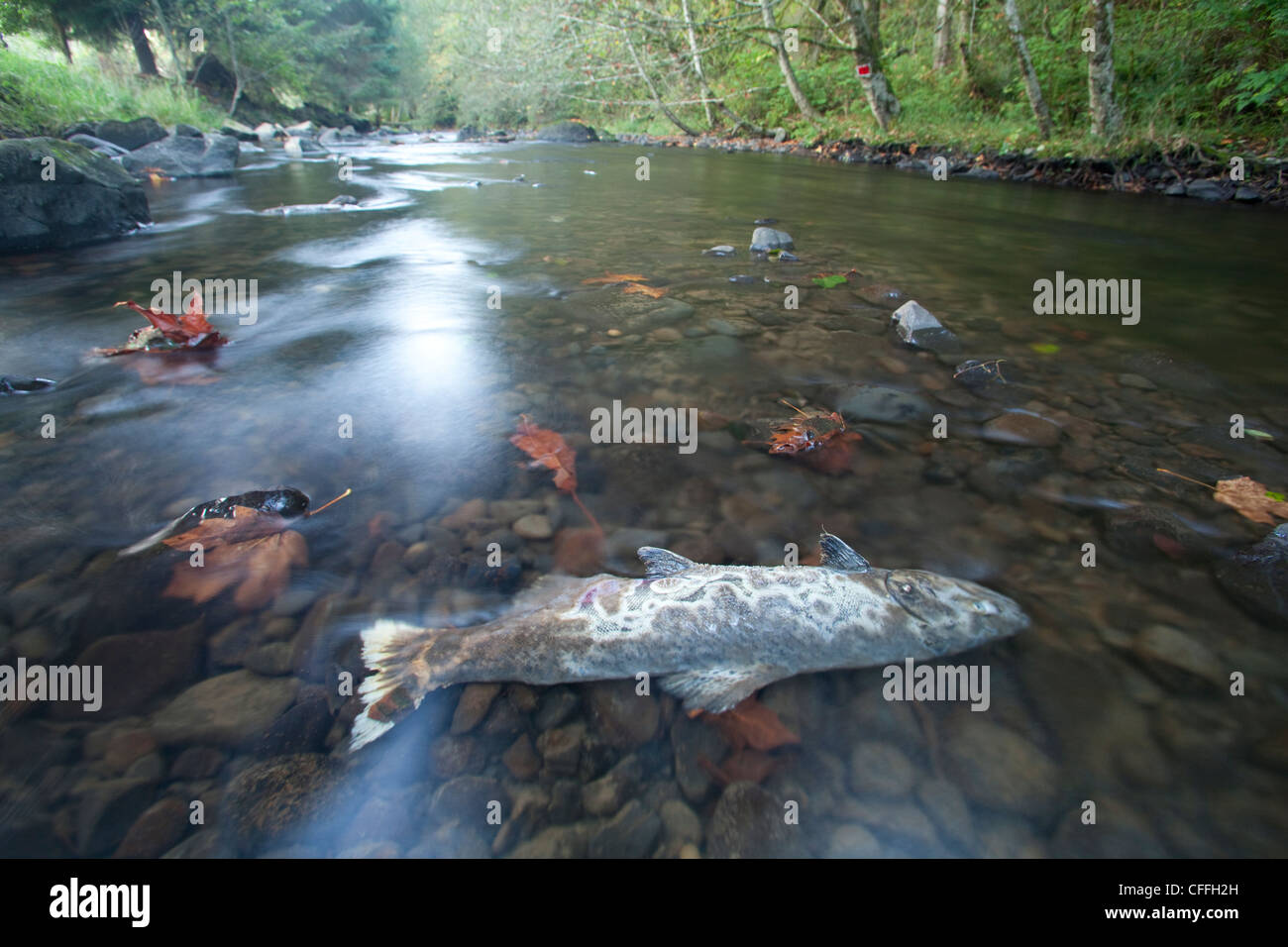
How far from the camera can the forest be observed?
1163 centimetres

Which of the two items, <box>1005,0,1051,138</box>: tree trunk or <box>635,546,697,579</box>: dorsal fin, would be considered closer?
<box>635,546,697,579</box>: dorsal fin

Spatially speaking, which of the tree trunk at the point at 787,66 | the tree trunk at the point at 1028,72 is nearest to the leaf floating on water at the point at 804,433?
the tree trunk at the point at 1028,72

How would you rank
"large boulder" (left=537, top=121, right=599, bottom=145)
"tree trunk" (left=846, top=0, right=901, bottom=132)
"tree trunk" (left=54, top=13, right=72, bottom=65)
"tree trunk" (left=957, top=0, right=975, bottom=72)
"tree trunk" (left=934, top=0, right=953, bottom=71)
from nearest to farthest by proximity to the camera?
"tree trunk" (left=846, top=0, right=901, bottom=132) → "tree trunk" (left=957, top=0, right=975, bottom=72) → "tree trunk" (left=934, top=0, right=953, bottom=71) → "tree trunk" (left=54, top=13, right=72, bottom=65) → "large boulder" (left=537, top=121, right=599, bottom=145)

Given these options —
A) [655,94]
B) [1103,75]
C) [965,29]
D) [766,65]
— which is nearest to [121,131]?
[655,94]

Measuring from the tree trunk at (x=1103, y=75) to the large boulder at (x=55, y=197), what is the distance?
1570 centimetres

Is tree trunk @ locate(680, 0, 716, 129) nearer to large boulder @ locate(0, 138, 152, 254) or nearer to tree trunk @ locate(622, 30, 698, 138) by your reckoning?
tree trunk @ locate(622, 30, 698, 138)

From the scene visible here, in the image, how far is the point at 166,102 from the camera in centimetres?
1822

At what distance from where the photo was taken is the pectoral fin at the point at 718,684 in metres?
1.91

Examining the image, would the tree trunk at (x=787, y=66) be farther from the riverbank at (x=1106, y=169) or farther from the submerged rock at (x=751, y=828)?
the submerged rock at (x=751, y=828)

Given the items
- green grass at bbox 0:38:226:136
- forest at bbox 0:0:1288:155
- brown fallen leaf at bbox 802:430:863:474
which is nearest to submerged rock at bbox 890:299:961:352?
brown fallen leaf at bbox 802:430:863:474

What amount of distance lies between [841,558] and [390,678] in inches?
62.0
